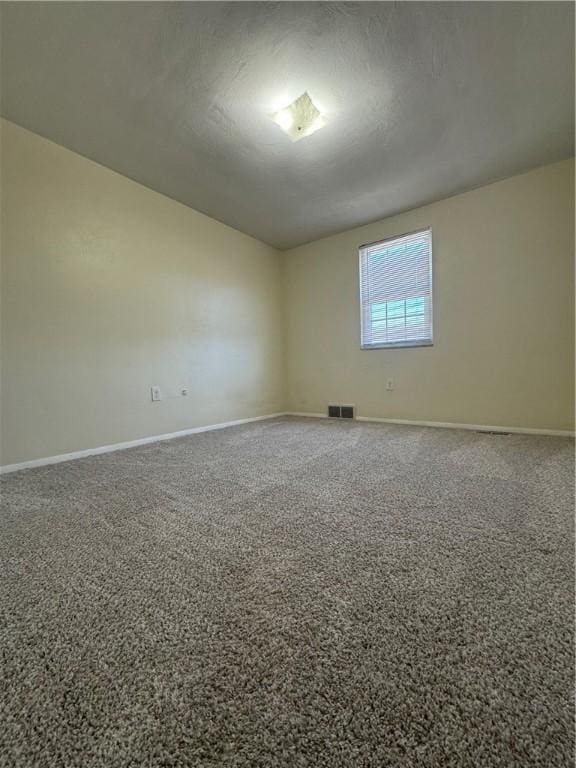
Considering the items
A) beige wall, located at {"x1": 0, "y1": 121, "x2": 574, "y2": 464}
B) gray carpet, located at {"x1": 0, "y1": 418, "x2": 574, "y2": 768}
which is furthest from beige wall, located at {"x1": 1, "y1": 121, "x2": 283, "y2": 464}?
gray carpet, located at {"x1": 0, "y1": 418, "x2": 574, "y2": 768}

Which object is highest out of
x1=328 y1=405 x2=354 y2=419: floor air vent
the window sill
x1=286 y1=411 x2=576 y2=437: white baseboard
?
the window sill

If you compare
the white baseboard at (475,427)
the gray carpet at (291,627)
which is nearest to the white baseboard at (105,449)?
the gray carpet at (291,627)

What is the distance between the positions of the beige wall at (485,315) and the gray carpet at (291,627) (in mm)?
1451

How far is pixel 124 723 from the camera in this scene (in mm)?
506

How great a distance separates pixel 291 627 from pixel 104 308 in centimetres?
257

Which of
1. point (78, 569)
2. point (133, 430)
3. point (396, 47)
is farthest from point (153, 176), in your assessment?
point (78, 569)

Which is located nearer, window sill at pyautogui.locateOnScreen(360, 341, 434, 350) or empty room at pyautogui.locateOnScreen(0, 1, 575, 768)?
empty room at pyautogui.locateOnScreen(0, 1, 575, 768)

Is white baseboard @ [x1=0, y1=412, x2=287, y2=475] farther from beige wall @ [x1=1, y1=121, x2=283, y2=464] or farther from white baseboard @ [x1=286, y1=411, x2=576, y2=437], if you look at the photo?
white baseboard @ [x1=286, y1=411, x2=576, y2=437]

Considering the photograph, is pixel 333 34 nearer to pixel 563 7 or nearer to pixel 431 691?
pixel 563 7

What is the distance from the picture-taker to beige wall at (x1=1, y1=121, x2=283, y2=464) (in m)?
1.98

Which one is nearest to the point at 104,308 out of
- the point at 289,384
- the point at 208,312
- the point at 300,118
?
the point at 208,312

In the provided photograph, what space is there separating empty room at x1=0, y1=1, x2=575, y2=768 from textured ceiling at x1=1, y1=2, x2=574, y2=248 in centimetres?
2

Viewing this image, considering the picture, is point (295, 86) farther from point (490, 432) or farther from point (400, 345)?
point (490, 432)

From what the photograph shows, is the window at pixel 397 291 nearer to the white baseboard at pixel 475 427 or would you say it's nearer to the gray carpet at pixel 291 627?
the white baseboard at pixel 475 427
